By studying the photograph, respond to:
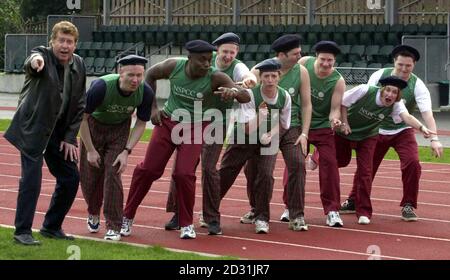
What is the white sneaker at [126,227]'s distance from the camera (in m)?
11.9

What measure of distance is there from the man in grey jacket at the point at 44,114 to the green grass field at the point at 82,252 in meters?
0.20

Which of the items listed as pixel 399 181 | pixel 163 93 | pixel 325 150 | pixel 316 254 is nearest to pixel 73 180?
pixel 316 254

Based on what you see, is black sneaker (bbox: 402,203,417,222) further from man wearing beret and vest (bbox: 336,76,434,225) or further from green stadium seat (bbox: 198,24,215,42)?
green stadium seat (bbox: 198,24,215,42)

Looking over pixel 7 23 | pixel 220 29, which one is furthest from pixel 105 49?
pixel 7 23

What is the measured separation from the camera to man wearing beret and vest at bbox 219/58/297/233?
12430mm

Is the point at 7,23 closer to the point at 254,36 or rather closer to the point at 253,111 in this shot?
Answer: the point at 254,36

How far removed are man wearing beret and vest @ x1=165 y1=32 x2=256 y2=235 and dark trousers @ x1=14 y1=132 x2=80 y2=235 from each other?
139cm

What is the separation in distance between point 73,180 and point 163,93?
25548 millimetres

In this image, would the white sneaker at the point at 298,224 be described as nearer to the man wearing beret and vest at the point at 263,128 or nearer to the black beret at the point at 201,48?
the man wearing beret and vest at the point at 263,128

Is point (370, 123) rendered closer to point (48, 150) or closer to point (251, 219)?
point (251, 219)

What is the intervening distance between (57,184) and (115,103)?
3.11ft

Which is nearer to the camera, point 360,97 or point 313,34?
point 360,97

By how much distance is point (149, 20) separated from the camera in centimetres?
4344

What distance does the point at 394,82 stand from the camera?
1323 centimetres
